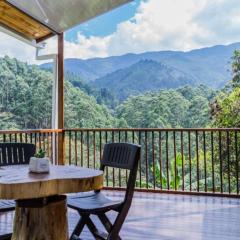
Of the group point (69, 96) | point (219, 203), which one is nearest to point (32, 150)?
point (219, 203)

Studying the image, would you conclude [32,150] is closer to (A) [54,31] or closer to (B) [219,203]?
(B) [219,203]

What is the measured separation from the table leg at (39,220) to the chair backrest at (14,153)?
83 centimetres

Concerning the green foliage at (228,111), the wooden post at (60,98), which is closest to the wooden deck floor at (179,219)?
the wooden post at (60,98)

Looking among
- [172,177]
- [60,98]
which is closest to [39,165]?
[60,98]

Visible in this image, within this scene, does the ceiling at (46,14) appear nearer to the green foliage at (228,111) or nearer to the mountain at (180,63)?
the green foliage at (228,111)

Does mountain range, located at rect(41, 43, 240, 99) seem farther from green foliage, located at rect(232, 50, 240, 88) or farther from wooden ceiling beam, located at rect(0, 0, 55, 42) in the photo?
wooden ceiling beam, located at rect(0, 0, 55, 42)

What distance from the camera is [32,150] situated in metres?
3.08

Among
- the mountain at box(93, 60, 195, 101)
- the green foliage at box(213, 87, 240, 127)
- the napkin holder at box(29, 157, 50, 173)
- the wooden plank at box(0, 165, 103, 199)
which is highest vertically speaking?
the mountain at box(93, 60, 195, 101)

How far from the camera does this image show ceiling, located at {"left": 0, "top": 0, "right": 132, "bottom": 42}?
4766mm

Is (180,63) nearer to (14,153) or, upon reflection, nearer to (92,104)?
(92,104)

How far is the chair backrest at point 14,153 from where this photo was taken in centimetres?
292

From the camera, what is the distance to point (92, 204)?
2.56 m

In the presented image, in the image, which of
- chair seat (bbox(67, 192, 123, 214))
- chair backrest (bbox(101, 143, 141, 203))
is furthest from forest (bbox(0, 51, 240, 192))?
chair seat (bbox(67, 192, 123, 214))

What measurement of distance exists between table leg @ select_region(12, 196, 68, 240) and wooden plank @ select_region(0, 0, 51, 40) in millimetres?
3219
